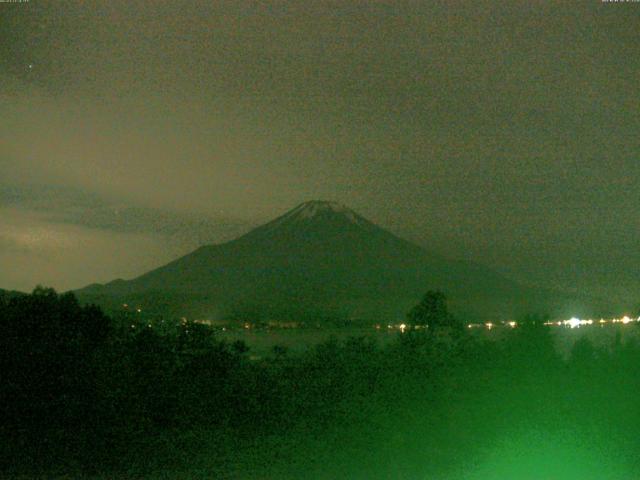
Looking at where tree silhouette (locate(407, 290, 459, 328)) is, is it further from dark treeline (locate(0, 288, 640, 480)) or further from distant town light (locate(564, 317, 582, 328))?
dark treeline (locate(0, 288, 640, 480))

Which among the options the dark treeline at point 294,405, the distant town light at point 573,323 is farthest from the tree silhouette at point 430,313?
the dark treeline at point 294,405

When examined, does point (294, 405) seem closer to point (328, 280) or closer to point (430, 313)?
point (430, 313)

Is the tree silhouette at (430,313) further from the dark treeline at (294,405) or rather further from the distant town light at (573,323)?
the dark treeline at (294,405)

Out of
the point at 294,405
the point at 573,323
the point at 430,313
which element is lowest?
the point at 294,405

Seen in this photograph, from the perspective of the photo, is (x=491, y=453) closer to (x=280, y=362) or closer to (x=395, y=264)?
(x=280, y=362)

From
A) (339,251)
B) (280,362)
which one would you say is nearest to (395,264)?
(339,251)

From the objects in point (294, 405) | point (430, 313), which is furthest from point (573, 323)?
→ point (294, 405)

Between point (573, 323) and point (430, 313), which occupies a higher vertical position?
point (430, 313)

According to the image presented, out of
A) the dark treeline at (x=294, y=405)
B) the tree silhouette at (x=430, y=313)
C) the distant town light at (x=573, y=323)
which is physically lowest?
the dark treeline at (x=294, y=405)

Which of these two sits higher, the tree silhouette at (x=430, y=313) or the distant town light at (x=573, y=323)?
the tree silhouette at (x=430, y=313)
